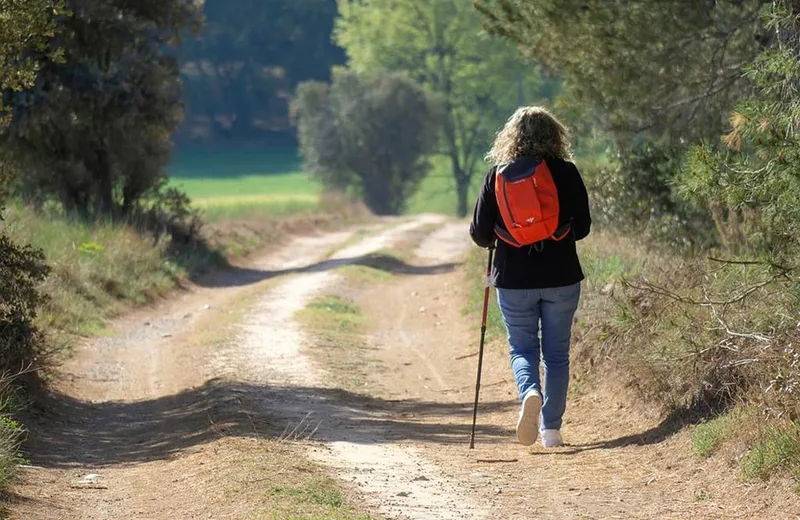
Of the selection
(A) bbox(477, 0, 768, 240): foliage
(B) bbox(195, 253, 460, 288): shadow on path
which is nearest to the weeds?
(A) bbox(477, 0, 768, 240): foliage

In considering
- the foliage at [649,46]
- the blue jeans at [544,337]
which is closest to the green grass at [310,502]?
the blue jeans at [544,337]

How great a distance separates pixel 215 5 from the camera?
9369cm

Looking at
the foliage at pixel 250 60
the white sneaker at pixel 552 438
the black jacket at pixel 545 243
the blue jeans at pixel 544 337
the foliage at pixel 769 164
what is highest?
the foliage at pixel 250 60

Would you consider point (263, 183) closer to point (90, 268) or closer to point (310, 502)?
point (90, 268)

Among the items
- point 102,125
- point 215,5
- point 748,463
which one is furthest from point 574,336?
point 215,5

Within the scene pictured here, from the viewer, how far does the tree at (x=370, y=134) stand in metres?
58.0

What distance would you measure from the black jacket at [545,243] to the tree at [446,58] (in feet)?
175

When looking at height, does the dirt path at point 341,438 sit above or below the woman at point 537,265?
below

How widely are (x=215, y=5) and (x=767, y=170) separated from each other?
3509 inches

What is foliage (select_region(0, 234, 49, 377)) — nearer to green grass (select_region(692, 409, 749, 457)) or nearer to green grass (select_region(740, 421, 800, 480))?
green grass (select_region(692, 409, 749, 457))

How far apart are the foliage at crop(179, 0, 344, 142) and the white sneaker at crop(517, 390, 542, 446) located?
85.3 metres

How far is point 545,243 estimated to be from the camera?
28.9 ft

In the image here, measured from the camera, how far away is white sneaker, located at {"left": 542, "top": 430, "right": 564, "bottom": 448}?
9.15 metres

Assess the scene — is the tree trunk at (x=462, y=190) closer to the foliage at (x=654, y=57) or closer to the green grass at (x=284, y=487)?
the foliage at (x=654, y=57)
